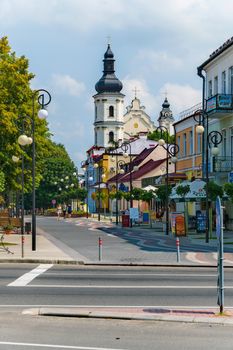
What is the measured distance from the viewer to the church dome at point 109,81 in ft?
445

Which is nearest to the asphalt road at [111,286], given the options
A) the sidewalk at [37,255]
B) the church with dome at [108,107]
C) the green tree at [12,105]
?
the sidewalk at [37,255]

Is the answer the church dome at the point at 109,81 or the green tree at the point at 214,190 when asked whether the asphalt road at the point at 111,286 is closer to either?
the green tree at the point at 214,190

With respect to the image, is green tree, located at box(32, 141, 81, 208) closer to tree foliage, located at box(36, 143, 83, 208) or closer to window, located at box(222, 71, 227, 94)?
tree foliage, located at box(36, 143, 83, 208)

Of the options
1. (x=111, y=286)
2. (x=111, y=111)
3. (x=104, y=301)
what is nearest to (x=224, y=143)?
(x=111, y=286)

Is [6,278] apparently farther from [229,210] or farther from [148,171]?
[148,171]

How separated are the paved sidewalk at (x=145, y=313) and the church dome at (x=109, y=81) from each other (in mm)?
122707

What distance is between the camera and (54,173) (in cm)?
12444

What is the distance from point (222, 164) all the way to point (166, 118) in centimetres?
11106

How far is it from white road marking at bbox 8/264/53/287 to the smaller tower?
429 ft

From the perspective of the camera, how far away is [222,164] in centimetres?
4912

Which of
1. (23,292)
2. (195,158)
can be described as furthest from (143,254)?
(195,158)

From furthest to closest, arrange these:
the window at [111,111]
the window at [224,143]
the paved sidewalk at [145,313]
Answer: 1. the window at [111,111]
2. the window at [224,143]
3. the paved sidewalk at [145,313]

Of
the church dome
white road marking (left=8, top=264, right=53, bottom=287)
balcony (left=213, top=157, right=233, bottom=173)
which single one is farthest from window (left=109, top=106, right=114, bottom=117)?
white road marking (left=8, top=264, right=53, bottom=287)

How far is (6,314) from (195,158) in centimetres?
4493
